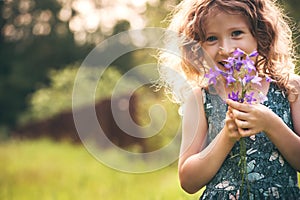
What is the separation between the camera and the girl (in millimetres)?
1995

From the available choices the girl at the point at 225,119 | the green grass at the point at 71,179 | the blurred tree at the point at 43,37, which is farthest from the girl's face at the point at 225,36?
the blurred tree at the point at 43,37

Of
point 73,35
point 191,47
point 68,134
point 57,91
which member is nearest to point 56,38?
point 73,35

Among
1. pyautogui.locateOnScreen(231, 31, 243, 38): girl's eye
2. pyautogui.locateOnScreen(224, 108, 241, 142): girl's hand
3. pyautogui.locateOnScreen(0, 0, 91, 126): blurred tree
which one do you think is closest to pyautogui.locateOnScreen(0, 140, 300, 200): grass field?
pyautogui.locateOnScreen(231, 31, 243, 38): girl's eye

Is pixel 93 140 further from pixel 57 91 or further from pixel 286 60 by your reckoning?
pixel 286 60

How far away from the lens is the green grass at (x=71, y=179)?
511 cm

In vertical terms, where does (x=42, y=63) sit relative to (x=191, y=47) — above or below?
below

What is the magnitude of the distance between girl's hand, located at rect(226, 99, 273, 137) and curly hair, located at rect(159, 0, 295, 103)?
0.39 m

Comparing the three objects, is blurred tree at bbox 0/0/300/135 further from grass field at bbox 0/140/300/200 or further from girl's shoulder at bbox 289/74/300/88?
girl's shoulder at bbox 289/74/300/88

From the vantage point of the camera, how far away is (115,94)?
394 inches

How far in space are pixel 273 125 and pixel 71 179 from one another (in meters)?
5.05

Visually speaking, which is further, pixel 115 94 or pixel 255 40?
pixel 115 94

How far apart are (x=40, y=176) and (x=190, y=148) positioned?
564 centimetres

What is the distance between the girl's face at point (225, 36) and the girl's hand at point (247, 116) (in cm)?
31

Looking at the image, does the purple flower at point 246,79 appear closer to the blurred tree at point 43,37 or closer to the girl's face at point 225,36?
the girl's face at point 225,36
